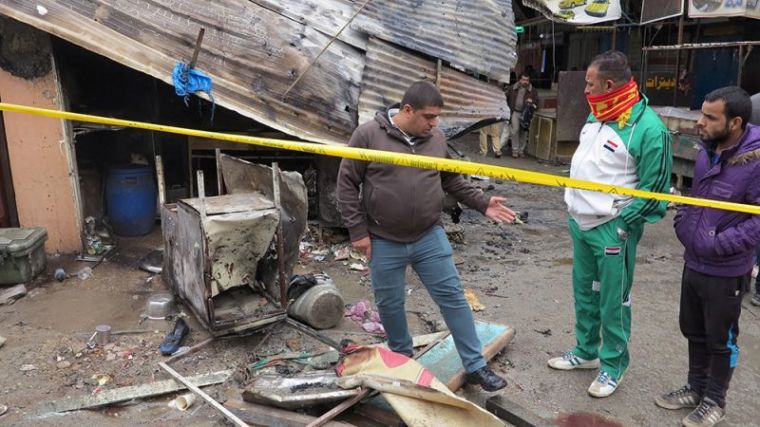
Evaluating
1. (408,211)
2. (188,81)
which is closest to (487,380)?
(408,211)

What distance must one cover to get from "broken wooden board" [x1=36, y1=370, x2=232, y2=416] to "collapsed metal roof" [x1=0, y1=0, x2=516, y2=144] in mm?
2815

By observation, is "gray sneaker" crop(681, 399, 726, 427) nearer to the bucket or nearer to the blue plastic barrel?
the bucket

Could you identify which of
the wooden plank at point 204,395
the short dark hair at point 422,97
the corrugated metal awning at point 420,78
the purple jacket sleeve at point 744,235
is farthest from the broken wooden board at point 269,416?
the corrugated metal awning at point 420,78

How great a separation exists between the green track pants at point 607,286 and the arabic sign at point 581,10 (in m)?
9.52

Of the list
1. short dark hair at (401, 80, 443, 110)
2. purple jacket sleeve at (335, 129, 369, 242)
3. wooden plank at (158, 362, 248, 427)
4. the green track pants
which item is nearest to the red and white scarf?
the green track pants

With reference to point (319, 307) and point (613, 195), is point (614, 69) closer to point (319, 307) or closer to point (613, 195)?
point (613, 195)

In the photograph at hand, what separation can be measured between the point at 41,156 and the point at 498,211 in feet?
17.0

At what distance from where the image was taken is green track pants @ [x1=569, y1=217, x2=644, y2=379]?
347 centimetres

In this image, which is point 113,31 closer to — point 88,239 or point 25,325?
point 88,239

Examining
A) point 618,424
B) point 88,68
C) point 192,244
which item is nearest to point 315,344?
point 192,244

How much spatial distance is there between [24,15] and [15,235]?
2129mm

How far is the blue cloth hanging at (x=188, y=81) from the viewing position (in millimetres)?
5660

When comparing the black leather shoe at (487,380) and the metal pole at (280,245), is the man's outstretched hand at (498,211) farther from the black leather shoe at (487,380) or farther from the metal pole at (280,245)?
the metal pole at (280,245)

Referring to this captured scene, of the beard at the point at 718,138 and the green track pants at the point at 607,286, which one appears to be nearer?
the beard at the point at 718,138
